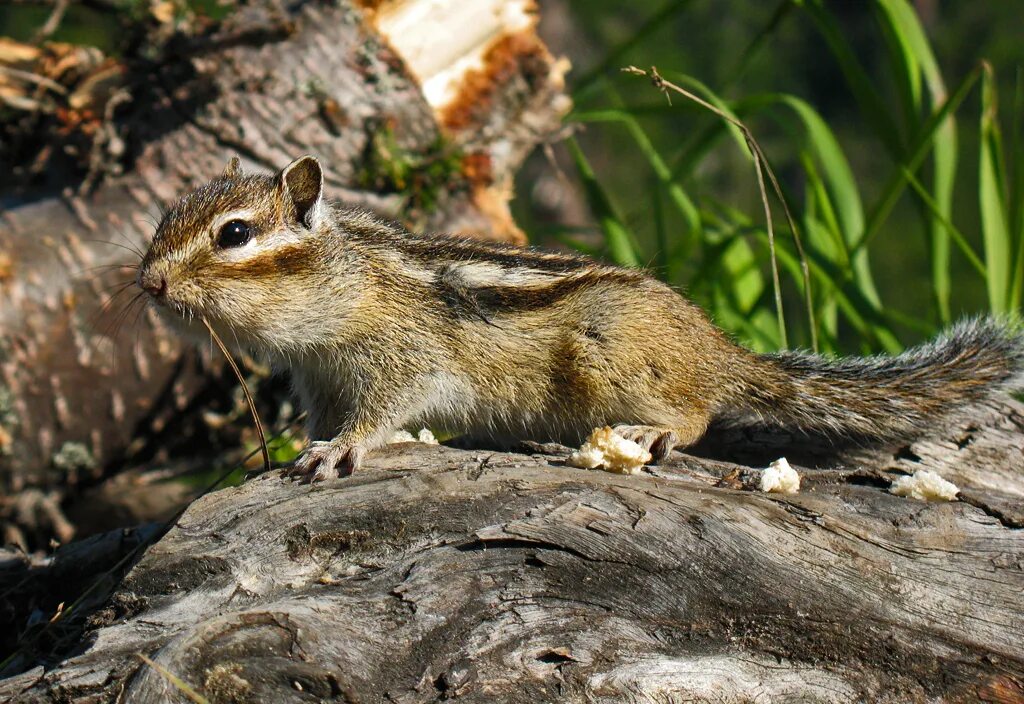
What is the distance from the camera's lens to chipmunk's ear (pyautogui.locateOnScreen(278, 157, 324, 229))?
3.16m

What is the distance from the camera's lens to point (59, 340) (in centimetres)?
435

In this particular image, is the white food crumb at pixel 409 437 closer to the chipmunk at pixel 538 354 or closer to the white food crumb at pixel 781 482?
the chipmunk at pixel 538 354

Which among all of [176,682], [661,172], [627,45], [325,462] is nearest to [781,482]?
[325,462]

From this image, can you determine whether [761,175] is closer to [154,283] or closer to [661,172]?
[661,172]

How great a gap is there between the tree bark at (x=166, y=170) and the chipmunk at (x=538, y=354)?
1.29 m

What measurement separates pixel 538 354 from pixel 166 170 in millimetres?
2162

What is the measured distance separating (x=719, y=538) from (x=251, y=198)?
66.3 inches

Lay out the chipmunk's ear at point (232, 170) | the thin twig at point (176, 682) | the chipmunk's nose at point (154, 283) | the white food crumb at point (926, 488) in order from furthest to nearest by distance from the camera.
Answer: the chipmunk's ear at point (232, 170)
the chipmunk's nose at point (154, 283)
the white food crumb at point (926, 488)
the thin twig at point (176, 682)

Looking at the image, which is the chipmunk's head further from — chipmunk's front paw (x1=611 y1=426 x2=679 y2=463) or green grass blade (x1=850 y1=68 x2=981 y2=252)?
green grass blade (x1=850 y1=68 x2=981 y2=252)

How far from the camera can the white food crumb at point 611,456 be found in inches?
110

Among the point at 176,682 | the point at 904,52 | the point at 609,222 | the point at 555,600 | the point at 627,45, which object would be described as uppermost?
the point at 627,45

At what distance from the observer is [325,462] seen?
2863 mm

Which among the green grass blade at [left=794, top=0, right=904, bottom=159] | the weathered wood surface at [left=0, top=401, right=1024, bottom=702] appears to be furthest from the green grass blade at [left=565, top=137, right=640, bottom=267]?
the weathered wood surface at [left=0, top=401, right=1024, bottom=702]

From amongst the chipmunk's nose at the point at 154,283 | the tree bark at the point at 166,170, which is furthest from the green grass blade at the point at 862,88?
the chipmunk's nose at the point at 154,283
